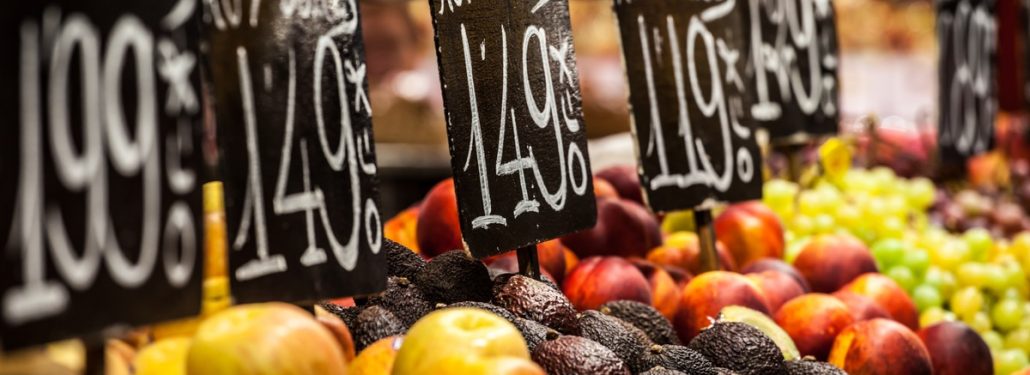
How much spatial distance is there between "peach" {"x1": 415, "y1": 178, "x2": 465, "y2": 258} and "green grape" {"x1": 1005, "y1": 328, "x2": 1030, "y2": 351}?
145 cm

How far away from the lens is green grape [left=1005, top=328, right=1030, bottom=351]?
2.46 metres

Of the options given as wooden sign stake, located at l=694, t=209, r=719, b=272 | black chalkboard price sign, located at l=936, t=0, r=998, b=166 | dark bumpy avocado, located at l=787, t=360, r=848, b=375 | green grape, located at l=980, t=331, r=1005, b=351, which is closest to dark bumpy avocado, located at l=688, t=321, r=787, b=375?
dark bumpy avocado, located at l=787, t=360, r=848, b=375

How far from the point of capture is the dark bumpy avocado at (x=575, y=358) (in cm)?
132

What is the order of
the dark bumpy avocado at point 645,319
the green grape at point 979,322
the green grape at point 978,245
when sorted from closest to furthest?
the dark bumpy avocado at point 645,319, the green grape at point 979,322, the green grape at point 978,245

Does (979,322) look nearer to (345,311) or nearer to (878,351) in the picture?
(878,351)

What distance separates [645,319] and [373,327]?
540 millimetres

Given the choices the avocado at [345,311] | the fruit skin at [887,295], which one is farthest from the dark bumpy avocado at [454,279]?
the fruit skin at [887,295]

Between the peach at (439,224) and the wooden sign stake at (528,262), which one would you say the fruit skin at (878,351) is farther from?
the peach at (439,224)

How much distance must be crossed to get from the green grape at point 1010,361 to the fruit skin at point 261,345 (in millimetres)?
1807

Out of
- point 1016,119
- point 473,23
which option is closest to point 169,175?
point 473,23

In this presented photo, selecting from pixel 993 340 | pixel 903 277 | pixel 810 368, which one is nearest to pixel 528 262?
pixel 810 368

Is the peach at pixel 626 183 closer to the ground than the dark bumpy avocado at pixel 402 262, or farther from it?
closer to the ground

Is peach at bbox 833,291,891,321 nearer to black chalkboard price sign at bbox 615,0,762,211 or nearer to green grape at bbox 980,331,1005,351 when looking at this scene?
black chalkboard price sign at bbox 615,0,762,211

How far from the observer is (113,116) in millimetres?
987
